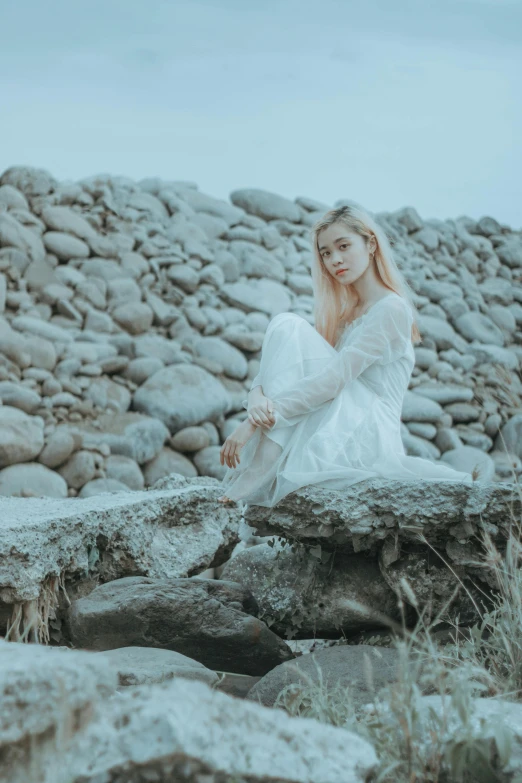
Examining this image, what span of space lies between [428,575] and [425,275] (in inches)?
365

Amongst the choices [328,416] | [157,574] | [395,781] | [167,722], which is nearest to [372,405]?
[328,416]

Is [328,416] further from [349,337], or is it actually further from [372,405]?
[349,337]

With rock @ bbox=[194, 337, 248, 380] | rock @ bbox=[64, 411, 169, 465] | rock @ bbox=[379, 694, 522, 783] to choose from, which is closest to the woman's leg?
rock @ bbox=[379, 694, 522, 783]

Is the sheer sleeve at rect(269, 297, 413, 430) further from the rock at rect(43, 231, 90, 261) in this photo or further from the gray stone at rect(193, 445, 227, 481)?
the rock at rect(43, 231, 90, 261)

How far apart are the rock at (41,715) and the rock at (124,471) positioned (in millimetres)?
5386

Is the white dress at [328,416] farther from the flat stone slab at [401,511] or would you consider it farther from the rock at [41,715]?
the rock at [41,715]

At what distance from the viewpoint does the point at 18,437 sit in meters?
6.24

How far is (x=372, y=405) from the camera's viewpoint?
10.3ft

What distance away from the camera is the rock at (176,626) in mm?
2801

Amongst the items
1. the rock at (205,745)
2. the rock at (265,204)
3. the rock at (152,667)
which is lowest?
the rock at (152,667)

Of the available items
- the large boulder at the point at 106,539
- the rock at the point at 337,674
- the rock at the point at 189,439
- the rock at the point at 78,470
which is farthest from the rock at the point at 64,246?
the rock at the point at 337,674

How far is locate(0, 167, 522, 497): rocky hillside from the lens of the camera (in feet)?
22.6

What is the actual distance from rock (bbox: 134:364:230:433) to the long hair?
3.80 metres

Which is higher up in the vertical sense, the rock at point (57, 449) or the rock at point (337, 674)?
the rock at point (337, 674)
